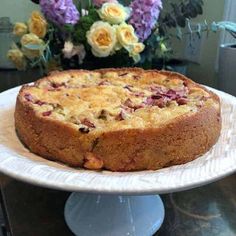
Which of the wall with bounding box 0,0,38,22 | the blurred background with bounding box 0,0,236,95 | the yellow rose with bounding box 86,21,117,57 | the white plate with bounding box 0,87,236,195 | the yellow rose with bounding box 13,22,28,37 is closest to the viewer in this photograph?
the white plate with bounding box 0,87,236,195

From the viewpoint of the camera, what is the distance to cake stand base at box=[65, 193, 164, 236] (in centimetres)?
66

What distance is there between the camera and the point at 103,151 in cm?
56

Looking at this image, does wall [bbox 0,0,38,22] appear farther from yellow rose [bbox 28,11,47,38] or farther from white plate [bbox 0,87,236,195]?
white plate [bbox 0,87,236,195]

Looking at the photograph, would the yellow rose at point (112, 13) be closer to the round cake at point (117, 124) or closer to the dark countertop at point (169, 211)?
the round cake at point (117, 124)

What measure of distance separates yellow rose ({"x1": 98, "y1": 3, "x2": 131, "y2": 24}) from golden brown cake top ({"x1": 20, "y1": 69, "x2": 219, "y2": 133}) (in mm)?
119

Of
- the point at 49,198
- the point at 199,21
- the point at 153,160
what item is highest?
the point at 199,21

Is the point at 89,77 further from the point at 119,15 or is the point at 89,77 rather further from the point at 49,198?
the point at 49,198

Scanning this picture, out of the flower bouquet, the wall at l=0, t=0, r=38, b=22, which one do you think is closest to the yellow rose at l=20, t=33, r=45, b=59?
the flower bouquet

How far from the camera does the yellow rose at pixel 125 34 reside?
843 millimetres

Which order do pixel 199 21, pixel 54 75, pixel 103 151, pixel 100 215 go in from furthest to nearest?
pixel 199 21, pixel 54 75, pixel 100 215, pixel 103 151

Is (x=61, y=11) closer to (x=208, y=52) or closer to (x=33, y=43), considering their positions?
(x=33, y=43)

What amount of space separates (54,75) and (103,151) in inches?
11.9

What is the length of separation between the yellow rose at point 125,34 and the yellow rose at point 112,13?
2 centimetres

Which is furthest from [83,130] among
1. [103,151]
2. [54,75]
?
[54,75]
